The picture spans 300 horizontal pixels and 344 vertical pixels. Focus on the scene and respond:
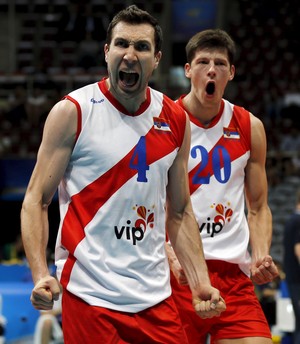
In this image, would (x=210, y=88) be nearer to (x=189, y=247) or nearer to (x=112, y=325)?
(x=189, y=247)

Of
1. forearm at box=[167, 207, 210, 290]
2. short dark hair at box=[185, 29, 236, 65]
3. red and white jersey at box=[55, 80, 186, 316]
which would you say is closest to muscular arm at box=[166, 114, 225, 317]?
forearm at box=[167, 207, 210, 290]

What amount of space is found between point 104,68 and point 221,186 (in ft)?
44.1

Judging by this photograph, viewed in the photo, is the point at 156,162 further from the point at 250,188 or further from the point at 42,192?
the point at 250,188

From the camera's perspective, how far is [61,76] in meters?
17.7

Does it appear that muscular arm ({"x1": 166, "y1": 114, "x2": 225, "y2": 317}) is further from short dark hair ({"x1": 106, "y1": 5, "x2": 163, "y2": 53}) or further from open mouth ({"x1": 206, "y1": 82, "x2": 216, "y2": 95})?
open mouth ({"x1": 206, "y1": 82, "x2": 216, "y2": 95})

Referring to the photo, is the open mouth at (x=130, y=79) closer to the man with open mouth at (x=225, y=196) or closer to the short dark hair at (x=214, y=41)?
the man with open mouth at (x=225, y=196)

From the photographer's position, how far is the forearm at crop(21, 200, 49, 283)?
3549mm

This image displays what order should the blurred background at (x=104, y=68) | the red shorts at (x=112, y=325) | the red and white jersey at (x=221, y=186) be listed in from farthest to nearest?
the blurred background at (x=104, y=68)
the red and white jersey at (x=221, y=186)
the red shorts at (x=112, y=325)

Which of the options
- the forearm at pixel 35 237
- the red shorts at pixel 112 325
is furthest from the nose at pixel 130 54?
the red shorts at pixel 112 325

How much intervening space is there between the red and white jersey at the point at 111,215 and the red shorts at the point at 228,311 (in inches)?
39.3

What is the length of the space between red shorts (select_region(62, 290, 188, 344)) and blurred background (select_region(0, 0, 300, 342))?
1098cm

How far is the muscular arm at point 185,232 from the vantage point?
395cm

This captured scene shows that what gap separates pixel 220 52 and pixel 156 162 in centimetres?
144

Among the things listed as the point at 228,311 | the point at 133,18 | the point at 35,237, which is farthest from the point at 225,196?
the point at 35,237
